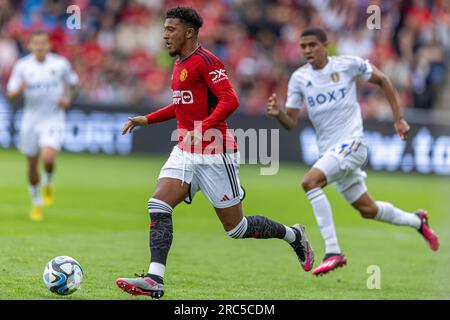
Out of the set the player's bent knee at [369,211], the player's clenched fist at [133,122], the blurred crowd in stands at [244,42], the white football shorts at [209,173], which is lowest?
the player's bent knee at [369,211]

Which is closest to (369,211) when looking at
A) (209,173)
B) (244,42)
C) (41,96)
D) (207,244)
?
(207,244)

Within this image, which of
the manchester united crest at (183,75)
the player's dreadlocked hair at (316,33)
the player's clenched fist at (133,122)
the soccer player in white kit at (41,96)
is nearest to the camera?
the manchester united crest at (183,75)

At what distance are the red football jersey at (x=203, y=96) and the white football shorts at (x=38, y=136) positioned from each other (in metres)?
6.11

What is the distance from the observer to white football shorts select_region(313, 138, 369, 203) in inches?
399

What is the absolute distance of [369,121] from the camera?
21.5m

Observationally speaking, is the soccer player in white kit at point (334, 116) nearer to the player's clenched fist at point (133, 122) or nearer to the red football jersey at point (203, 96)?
the red football jersey at point (203, 96)

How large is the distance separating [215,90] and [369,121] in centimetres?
1389

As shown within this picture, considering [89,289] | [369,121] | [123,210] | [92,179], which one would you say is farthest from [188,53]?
[369,121]

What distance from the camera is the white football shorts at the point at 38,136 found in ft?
45.9

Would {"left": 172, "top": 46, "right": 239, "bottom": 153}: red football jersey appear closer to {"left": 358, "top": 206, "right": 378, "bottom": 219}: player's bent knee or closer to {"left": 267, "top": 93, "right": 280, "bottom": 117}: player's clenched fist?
{"left": 267, "top": 93, "right": 280, "bottom": 117}: player's clenched fist

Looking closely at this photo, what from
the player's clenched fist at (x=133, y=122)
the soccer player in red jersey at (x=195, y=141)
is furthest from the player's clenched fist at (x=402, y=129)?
the player's clenched fist at (x=133, y=122)

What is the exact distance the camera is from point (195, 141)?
309 inches

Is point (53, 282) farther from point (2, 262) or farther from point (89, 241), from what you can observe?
point (89, 241)

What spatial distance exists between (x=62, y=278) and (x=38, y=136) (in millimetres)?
6700
